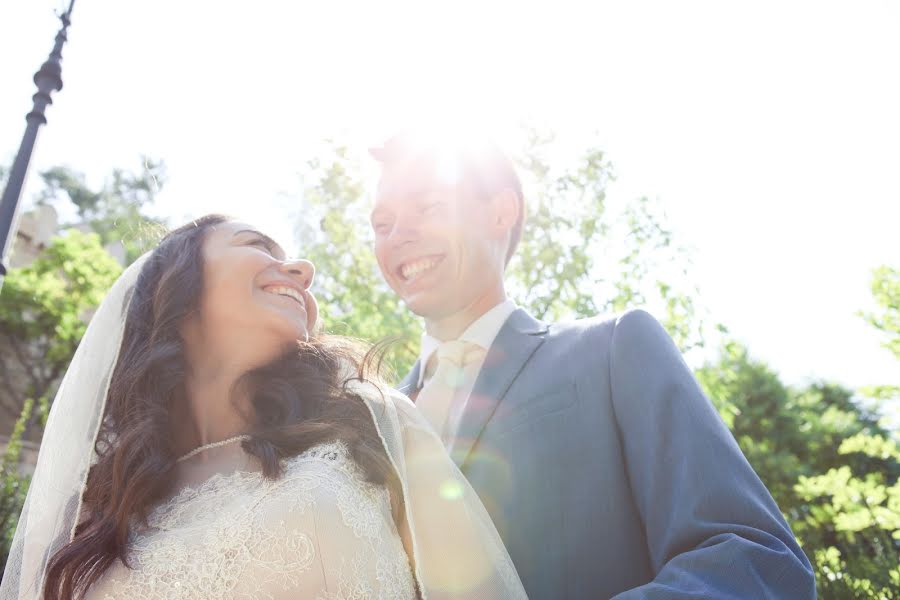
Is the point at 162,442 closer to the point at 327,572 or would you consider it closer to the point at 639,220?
the point at 327,572

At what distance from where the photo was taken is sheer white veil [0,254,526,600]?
207 cm

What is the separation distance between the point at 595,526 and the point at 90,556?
169 cm

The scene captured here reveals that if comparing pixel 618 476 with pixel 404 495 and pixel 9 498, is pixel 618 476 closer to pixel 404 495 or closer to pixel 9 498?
pixel 404 495

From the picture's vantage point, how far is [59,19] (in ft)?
19.6

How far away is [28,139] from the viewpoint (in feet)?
17.6

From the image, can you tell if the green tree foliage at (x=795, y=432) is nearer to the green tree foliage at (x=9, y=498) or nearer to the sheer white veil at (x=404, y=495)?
the green tree foliage at (x=9, y=498)

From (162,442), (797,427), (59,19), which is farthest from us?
(797,427)

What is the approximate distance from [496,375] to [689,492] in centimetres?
99

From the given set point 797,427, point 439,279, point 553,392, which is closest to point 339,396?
point 439,279

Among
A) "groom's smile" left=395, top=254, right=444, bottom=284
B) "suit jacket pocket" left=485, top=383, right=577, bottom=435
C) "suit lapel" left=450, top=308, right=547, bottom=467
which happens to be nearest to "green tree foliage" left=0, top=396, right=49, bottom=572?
"groom's smile" left=395, top=254, right=444, bottom=284

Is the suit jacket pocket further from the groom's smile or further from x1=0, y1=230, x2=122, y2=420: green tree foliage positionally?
x1=0, y1=230, x2=122, y2=420: green tree foliage

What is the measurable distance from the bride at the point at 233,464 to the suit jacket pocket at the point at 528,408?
24 cm

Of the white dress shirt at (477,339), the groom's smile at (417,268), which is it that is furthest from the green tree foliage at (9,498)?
the white dress shirt at (477,339)

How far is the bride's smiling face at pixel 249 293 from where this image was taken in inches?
113
